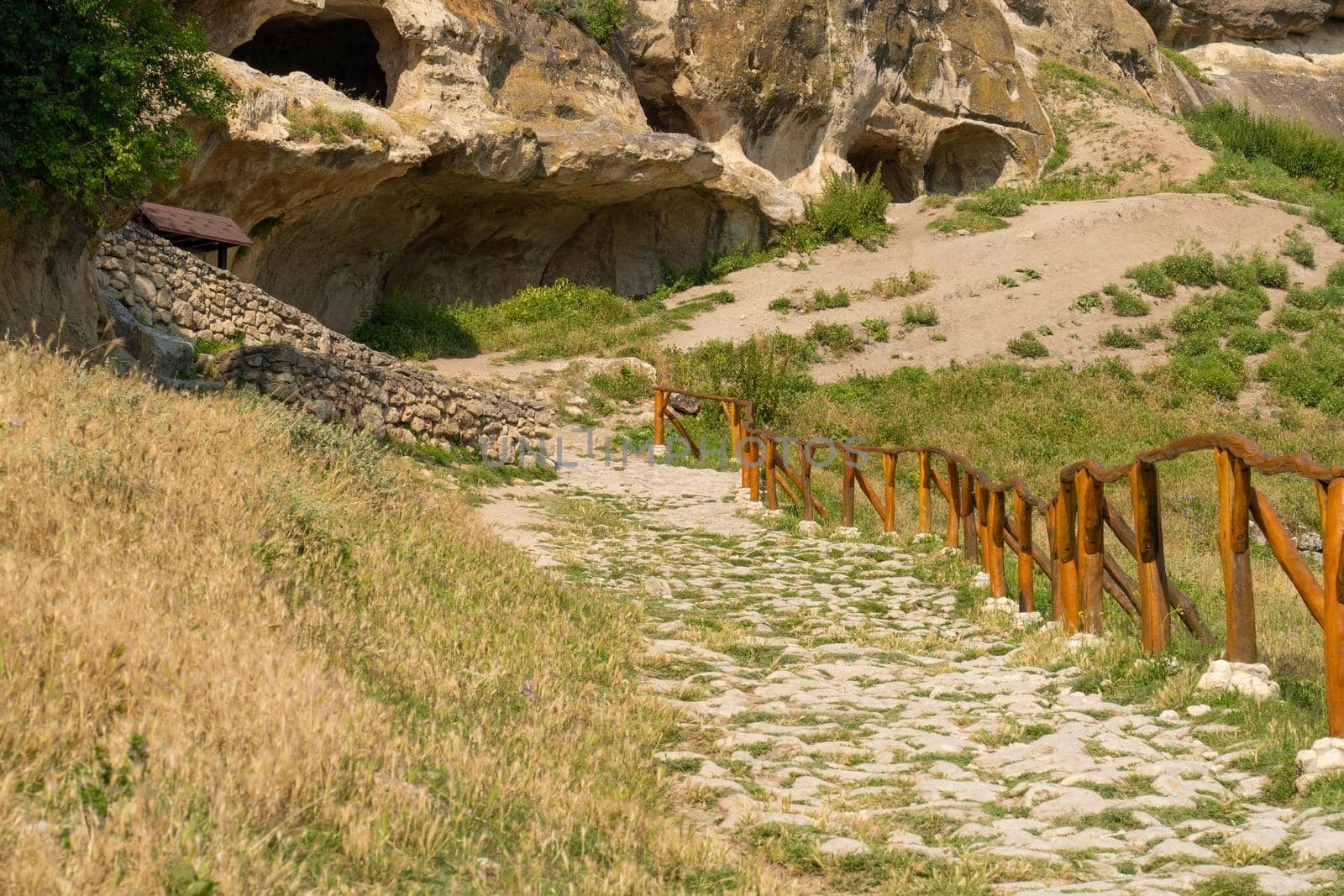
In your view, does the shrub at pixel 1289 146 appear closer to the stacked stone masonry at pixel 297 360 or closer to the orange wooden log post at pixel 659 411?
the orange wooden log post at pixel 659 411

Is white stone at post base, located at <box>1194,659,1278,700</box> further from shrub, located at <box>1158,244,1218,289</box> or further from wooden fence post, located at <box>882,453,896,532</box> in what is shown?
shrub, located at <box>1158,244,1218,289</box>

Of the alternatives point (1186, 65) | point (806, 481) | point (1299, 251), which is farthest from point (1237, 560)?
point (1186, 65)

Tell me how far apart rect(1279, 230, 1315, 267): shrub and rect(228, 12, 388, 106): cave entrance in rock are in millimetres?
21255

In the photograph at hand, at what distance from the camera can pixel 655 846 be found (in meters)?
3.49

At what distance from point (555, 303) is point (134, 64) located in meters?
15.7

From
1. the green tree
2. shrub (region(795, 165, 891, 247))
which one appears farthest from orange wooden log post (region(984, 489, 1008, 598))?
shrub (region(795, 165, 891, 247))

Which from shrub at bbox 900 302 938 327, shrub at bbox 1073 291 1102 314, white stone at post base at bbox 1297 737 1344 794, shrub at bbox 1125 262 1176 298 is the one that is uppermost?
shrub at bbox 1125 262 1176 298

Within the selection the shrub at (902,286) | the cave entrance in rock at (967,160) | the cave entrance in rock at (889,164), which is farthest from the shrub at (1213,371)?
the cave entrance in rock at (967,160)

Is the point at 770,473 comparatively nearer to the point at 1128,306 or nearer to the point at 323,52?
the point at 1128,306

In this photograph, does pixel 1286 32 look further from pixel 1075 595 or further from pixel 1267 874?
pixel 1267 874

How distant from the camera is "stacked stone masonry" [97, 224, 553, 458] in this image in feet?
42.6

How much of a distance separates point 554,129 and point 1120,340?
1259 centimetres

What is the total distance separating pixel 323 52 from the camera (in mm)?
25109

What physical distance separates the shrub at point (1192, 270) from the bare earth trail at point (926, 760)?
796 inches
